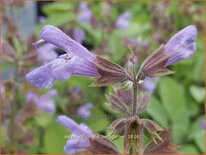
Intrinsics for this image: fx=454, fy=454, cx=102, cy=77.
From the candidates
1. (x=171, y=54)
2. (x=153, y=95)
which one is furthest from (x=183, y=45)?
(x=153, y=95)

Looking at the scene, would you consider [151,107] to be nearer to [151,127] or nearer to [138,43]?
[138,43]

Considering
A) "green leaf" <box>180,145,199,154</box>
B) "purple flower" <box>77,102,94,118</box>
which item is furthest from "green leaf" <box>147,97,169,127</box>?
"purple flower" <box>77,102,94,118</box>

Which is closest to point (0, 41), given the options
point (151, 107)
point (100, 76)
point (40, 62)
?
Result: point (40, 62)

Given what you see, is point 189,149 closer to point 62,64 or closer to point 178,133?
point 178,133

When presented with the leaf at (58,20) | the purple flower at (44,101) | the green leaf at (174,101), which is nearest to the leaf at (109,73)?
the purple flower at (44,101)

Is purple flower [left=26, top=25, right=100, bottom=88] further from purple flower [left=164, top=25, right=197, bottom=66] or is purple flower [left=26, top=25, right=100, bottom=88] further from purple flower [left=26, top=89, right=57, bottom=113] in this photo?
purple flower [left=26, top=89, right=57, bottom=113]

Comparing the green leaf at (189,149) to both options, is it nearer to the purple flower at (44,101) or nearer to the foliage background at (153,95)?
the foliage background at (153,95)
